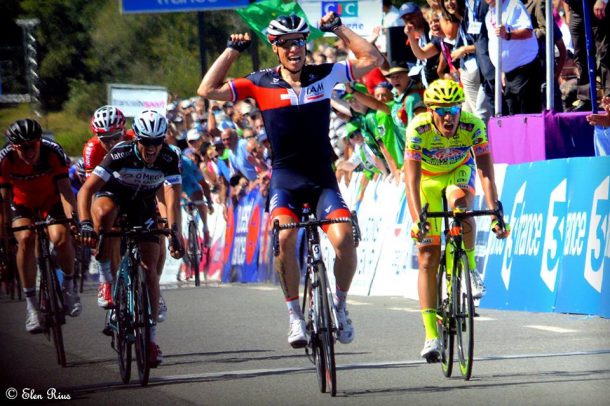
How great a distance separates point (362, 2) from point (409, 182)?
1488cm

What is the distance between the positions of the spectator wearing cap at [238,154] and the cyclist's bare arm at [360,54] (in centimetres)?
1459

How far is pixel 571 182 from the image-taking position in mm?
13484

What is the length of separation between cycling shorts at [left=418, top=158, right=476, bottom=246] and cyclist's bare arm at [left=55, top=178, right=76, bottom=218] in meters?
3.70

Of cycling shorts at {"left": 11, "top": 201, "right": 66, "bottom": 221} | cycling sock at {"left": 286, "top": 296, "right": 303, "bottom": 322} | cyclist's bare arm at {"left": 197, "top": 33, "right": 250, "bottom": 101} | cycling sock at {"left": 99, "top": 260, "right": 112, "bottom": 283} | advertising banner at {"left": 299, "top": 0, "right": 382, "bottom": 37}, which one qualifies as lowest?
cycling sock at {"left": 286, "top": 296, "right": 303, "bottom": 322}

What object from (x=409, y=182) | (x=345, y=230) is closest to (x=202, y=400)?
(x=345, y=230)

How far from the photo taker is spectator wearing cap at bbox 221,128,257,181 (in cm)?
2530

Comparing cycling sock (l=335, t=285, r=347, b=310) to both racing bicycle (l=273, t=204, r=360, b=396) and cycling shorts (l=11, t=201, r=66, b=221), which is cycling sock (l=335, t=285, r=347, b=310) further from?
cycling shorts (l=11, t=201, r=66, b=221)

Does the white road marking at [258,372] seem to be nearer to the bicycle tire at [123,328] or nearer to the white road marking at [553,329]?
the bicycle tire at [123,328]

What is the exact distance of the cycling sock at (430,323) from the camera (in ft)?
32.1

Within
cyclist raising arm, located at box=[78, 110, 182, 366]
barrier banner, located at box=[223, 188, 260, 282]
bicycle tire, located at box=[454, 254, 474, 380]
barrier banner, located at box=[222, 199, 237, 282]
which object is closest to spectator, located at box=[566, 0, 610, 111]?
cyclist raising arm, located at box=[78, 110, 182, 366]

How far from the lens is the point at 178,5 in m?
33.5

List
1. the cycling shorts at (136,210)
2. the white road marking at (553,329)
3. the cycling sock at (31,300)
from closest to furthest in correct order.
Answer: the cycling shorts at (136,210), the white road marking at (553,329), the cycling sock at (31,300)

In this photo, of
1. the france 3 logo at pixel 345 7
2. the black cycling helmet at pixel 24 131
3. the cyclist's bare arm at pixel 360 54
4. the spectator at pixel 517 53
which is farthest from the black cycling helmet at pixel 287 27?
the france 3 logo at pixel 345 7

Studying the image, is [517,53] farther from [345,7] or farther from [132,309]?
[345,7]
